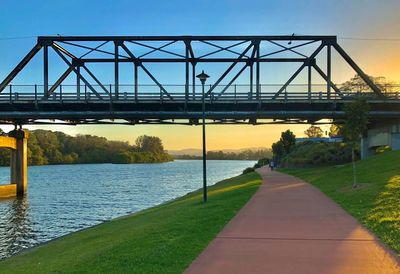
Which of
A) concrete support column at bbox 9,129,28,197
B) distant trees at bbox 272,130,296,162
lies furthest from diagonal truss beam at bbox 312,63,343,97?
distant trees at bbox 272,130,296,162

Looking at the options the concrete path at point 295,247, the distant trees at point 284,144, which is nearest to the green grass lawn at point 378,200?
the concrete path at point 295,247

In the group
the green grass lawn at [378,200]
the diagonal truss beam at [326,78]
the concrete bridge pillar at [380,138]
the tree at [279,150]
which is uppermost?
the diagonal truss beam at [326,78]

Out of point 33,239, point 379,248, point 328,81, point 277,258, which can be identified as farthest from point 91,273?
point 328,81

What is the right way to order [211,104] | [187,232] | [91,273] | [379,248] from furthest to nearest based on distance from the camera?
1. [211,104]
2. [187,232]
3. [379,248]
4. [91,273]

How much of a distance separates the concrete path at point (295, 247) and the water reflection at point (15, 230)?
934cm

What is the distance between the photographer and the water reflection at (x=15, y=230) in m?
18.4

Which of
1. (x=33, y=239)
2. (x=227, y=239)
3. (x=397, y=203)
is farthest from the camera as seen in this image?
(x=33, y=239)

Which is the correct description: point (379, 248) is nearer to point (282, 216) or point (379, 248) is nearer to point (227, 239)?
point (227, 239)

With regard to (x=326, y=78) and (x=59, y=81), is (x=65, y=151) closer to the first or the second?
(x=59, y=81)

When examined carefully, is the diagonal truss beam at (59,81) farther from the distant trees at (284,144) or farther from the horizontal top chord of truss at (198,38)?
the distant trees at (284,144)

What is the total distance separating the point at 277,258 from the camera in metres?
8.71

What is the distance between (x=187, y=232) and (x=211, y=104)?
27.4 m

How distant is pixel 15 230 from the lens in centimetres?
2250

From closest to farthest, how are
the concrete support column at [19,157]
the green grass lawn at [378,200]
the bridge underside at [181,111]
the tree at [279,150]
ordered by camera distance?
the green grass lawn at [378,200] < the bridge underside at [181,111] < the concrete support column at [19,157] < the tree at [279,150]
